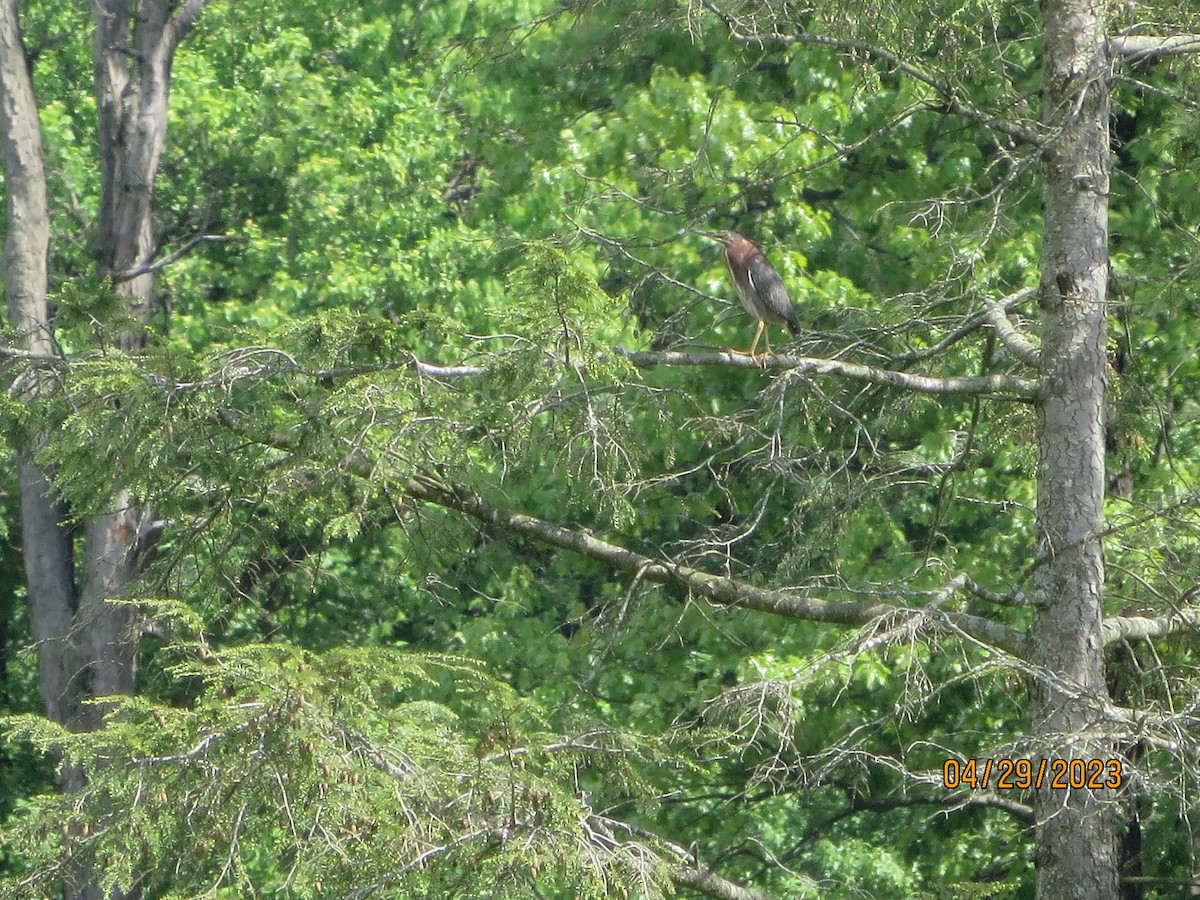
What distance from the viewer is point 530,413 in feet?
16.3

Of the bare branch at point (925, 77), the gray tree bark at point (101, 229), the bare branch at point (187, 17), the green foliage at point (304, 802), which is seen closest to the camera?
the green foliage at point (304, 802)

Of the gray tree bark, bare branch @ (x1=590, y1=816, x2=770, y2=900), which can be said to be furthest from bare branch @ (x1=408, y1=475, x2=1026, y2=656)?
the gray tree bark

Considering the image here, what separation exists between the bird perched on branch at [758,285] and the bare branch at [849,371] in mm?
2240

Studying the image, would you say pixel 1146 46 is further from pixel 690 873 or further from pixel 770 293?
pixel 690 873

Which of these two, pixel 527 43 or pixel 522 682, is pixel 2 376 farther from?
pixel 527 43

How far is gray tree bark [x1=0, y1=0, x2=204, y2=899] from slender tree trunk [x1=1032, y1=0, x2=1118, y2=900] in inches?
237

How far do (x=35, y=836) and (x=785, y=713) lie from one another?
2357 mm

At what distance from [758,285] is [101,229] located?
462 cm

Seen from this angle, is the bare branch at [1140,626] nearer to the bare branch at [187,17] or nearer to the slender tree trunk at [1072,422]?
the slender tree trunk at [1072,422]

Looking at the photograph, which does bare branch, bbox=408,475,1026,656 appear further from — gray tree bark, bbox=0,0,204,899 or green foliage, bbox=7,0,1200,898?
gray tree bark, bbox=0,0,204,899

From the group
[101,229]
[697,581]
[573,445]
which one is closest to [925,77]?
[573,445]

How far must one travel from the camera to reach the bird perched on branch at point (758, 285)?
7938 millimetres

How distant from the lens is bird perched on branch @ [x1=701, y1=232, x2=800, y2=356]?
7.94 meters

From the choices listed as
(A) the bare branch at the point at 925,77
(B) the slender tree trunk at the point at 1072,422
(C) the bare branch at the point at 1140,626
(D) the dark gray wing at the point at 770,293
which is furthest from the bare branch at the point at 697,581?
(D) the dark gray wing at the point at 770,293
